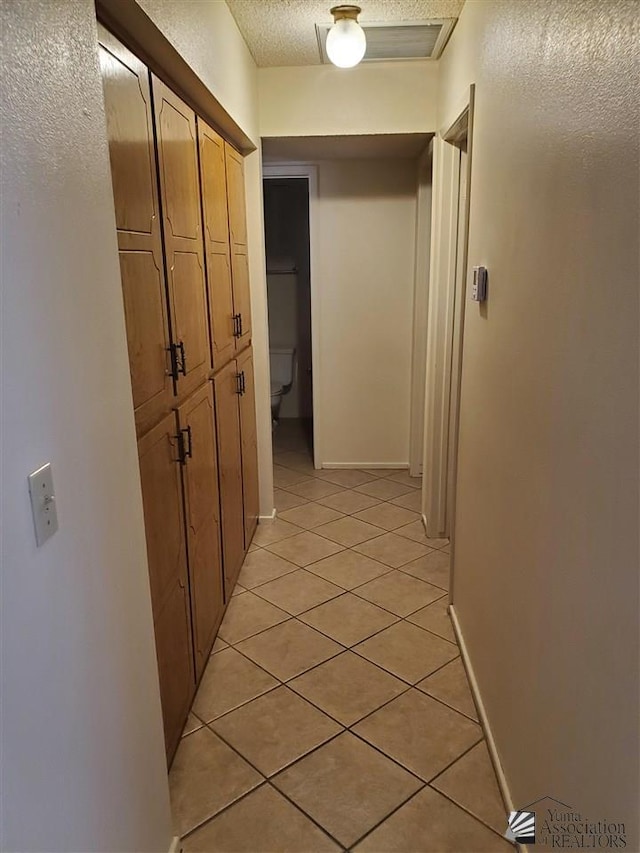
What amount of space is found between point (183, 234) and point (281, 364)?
341 centimetres

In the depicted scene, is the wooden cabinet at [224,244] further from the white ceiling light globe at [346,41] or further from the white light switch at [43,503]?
the white light switch at [43,503]

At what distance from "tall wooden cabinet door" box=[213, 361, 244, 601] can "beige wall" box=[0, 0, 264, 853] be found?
3.69 ft

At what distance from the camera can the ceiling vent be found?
245 cm

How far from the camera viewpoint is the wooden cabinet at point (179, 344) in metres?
1.44

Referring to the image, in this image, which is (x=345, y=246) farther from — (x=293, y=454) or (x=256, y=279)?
(x=293, y=454)

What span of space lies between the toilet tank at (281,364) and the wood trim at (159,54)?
2900mm

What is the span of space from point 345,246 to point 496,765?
10.3 feet

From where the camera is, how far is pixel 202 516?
2.13m

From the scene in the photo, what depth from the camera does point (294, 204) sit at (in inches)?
202

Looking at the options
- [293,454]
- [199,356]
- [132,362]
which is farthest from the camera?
[293,454]

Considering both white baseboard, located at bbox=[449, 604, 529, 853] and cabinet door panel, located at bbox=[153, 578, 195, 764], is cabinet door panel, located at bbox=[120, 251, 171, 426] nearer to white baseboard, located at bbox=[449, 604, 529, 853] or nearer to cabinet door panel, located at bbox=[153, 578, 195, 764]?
cabinet door panel, located at bbox=[153, 578, 195, 764]

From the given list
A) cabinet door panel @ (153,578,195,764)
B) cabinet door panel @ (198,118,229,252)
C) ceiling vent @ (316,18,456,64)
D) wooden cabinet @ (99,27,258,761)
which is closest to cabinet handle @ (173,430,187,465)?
wooden cabinet @ (99,27,258,761)

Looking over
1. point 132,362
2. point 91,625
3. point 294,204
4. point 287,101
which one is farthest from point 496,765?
point 294,204

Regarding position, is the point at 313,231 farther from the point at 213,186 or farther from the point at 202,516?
the point at 202,516
